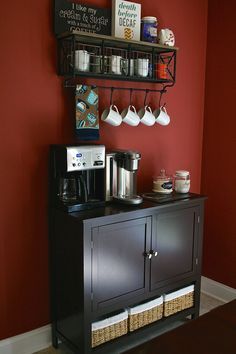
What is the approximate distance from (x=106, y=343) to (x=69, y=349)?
25cm

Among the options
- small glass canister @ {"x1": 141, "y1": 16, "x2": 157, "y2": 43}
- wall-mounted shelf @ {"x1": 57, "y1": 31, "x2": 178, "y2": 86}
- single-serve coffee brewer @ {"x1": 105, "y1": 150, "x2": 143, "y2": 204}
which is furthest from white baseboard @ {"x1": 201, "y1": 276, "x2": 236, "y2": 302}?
small glass canister @ {"x1": 141, "y1": 16, "x2": 157, "y2": 43}

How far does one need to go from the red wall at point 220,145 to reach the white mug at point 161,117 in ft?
1.85

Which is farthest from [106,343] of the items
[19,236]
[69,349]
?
[19,236]

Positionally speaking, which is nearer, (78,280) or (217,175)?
(78,280)

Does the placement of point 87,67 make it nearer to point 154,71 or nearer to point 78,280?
point 154,71

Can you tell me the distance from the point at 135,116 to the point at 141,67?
312 millimetres

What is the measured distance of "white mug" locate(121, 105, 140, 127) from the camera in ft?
8.74

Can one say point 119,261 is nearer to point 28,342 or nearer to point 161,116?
point 28,342

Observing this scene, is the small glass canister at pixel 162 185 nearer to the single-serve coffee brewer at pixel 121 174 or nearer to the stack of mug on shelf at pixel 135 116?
the single-serve coffee brewer at pixel 121 174

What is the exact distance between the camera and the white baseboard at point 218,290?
10.7 ft

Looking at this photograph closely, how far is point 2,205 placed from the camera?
2332 millimetres

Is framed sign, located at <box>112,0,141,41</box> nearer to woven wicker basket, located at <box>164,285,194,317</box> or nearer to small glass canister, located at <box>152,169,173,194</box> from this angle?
small glass canister, located at <box>152,169,173,194</box>

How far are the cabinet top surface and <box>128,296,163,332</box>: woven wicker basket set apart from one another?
0.62 metres

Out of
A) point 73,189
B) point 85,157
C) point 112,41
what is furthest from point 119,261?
point 112,41
